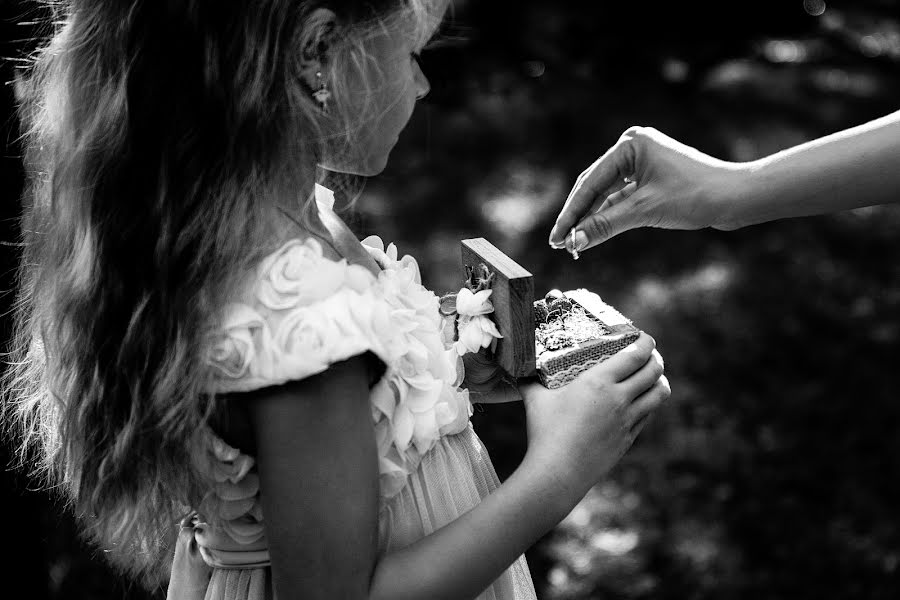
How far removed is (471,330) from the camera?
48.8 inches

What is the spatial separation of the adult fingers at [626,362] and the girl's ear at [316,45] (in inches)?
18.5

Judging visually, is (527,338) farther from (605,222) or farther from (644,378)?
(605,222)

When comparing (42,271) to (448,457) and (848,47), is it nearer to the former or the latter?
(448,457)

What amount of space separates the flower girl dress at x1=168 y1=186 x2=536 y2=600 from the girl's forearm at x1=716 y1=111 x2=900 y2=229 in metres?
0.53

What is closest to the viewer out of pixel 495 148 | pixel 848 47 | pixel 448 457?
pixel 448 457

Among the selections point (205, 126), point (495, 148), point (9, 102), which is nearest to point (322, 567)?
point (205, 126)

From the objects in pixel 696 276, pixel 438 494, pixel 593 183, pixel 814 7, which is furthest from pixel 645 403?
pixel 814 7

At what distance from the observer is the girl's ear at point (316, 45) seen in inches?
41.3

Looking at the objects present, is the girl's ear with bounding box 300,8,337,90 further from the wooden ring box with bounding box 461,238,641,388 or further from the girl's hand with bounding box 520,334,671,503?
the girl's hand with bounding box 520,334,671,503

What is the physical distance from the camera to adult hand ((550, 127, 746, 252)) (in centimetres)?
145

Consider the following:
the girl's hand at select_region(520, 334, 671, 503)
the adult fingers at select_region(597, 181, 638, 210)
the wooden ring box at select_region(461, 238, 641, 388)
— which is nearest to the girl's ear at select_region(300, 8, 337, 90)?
the wooden ring box at select_region(461, 238, 641, 388)

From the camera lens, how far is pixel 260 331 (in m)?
0.99

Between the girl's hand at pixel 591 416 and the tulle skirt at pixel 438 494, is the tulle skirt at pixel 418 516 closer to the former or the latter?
the tulle skirt at pixel 438 494

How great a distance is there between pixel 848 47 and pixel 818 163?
426 cm
